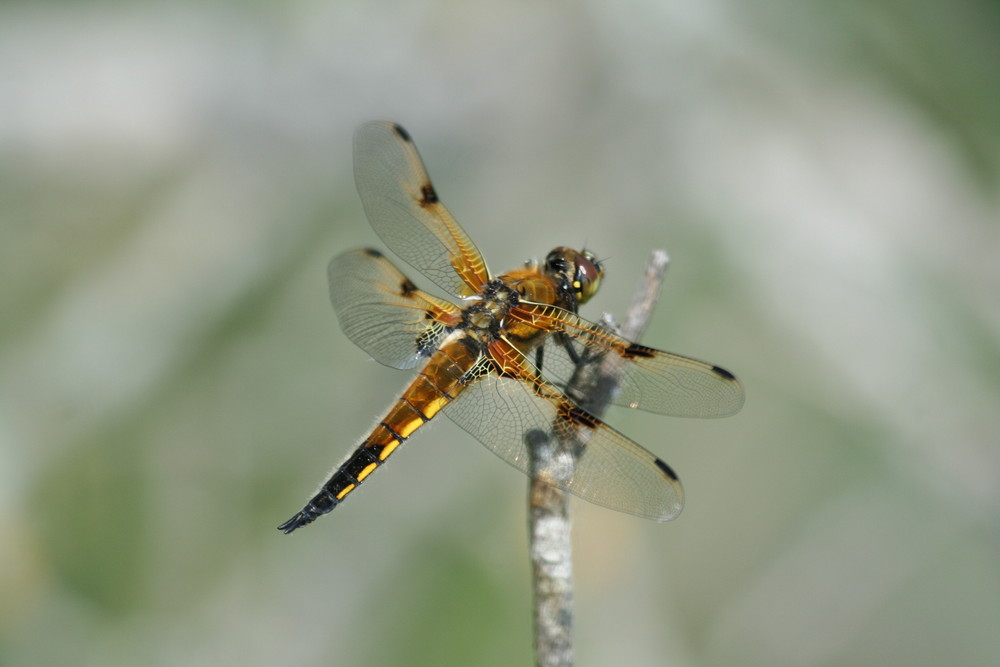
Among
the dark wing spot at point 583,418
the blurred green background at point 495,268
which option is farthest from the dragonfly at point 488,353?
the blurred green background at point 495,268

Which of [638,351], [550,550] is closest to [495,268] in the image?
[638,351]

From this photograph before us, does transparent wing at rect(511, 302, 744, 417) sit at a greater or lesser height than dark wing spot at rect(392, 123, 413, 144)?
lesser

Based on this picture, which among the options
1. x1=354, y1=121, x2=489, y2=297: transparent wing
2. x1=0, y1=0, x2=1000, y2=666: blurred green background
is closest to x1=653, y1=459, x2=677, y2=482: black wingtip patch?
x1=354, y1=121, x2=489, y2=297: transparent wing

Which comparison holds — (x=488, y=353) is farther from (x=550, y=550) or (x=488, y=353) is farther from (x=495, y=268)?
(x=495, y=268)

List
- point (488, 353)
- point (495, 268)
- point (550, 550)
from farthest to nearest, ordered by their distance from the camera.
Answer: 1. point (495, 268)
2. point (488, 353)
3. point (550, 550)

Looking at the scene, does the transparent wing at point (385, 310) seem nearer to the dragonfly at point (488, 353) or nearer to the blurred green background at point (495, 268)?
the dragonfly at point (488, 353)

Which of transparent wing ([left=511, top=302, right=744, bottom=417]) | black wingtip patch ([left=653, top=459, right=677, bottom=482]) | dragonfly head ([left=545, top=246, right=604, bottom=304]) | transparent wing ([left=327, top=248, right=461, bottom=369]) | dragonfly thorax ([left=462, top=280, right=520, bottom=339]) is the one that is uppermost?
dragonfly head ([left=545, top=246, right=604, bottom=304])

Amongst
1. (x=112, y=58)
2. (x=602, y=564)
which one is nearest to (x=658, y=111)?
(x=602, y=564)

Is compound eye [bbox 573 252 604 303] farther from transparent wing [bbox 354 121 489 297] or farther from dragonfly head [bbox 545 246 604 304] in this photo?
transparent wing [bbox 354 121 489 297]
